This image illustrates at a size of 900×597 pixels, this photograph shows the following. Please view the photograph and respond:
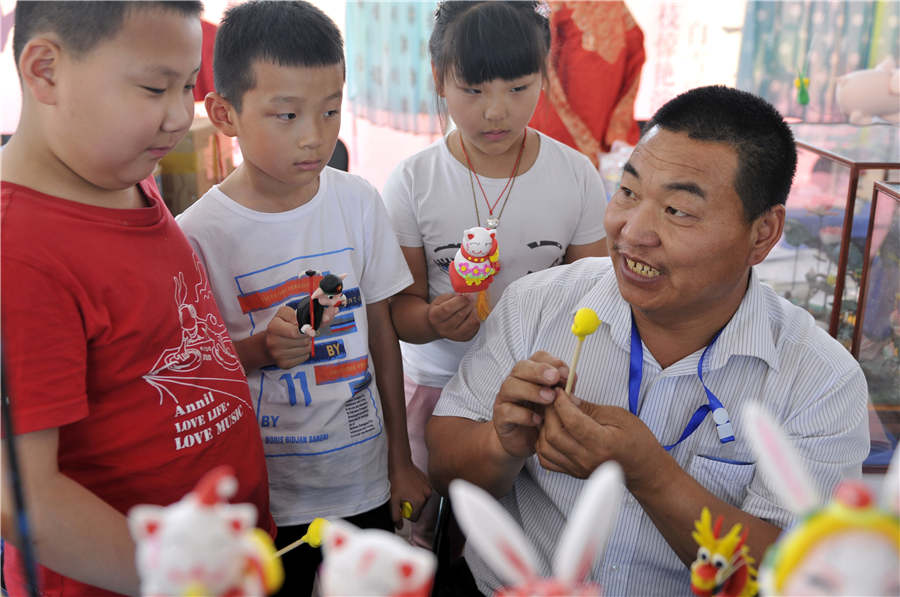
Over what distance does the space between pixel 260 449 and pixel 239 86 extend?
24.2 inches

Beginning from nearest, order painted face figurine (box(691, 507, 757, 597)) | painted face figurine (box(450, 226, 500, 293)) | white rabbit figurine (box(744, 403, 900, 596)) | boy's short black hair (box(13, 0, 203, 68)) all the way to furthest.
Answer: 1. white rabbit figurine (box(744, 403, 900, 596))
2. painted face figurine (box(691, 507, 757, 597))
3. boy's short black hair (box(13, 0, 203, 68))
4. painted face figurine (box(450, 226, 500, 293))

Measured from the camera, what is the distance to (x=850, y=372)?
4.02ft

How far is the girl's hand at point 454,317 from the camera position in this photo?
149 cm

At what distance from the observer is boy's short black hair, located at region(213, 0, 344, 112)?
1247 millimetres

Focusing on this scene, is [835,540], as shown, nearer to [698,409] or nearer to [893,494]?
[893,494]

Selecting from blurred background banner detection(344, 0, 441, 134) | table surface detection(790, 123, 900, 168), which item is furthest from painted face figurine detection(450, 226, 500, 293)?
blurred background banner detection(344, 0, 441, 134)

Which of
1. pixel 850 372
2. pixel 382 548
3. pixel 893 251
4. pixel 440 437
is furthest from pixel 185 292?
pixel 893 251

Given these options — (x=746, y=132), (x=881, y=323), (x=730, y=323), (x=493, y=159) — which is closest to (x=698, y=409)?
(x=730, y=323)

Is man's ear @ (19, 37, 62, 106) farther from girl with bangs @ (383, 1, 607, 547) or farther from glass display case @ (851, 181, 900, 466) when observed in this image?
glass display case @ (851, 181, 900, 466)

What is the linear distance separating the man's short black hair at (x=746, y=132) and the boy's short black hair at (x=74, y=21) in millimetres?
817

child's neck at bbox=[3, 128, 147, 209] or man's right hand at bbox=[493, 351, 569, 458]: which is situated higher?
child's neck at bbox=[3, 128, 147, 209]

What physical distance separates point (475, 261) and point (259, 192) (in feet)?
1.40

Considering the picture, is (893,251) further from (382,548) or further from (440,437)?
(382,548)

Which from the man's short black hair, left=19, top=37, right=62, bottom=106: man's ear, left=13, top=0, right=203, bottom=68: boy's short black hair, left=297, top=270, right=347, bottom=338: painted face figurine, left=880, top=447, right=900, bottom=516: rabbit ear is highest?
left=13, top=0, right=203, bottom=68: boy's short black hair
